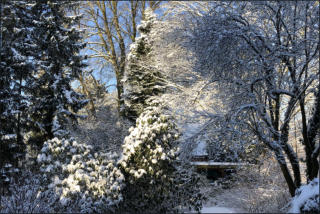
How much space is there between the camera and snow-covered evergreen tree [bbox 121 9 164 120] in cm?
1159

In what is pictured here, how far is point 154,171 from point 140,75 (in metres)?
5.63

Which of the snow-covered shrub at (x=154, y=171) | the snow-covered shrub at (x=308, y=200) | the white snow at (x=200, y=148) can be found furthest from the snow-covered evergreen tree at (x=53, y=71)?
the snow-covered shrub at (x=308, y=200)

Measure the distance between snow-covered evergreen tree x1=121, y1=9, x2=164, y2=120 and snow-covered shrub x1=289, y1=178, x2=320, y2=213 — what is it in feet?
26.4

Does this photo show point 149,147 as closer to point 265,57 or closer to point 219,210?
point 219,210

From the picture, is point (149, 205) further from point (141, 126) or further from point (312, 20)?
point (312, 20)

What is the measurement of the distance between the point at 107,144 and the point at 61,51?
14.6ft

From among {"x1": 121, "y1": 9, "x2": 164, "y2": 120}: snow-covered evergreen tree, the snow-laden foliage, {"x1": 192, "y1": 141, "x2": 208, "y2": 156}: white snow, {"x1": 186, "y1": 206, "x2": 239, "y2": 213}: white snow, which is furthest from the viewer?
{"x1": 121, "y1": 9, "x2": 164, "y2": 120}: snow-covered evergreen tree

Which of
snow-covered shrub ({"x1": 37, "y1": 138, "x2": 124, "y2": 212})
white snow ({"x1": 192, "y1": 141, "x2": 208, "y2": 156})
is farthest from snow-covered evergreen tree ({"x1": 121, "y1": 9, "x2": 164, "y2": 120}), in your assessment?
snow-covered shrub ({"x1": 37, "y1": 138, "x2": 124, "y2": 212})

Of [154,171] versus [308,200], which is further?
[154,171]

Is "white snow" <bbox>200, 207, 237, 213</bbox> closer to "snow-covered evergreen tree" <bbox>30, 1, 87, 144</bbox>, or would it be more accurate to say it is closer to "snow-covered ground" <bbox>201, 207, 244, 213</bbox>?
"snow-covered ground" <bbox>201, 207, 244, 213</bbox>

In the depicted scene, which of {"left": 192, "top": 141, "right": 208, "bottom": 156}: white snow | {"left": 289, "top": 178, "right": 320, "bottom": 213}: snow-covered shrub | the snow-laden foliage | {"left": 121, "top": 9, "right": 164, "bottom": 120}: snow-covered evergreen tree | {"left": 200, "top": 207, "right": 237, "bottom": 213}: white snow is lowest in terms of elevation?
{"left": 200, "top": 207, "right": 237, "bottom": 213}: white snow

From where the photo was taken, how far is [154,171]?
7012mm

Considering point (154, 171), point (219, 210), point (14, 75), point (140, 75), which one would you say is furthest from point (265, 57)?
point (14, 75)

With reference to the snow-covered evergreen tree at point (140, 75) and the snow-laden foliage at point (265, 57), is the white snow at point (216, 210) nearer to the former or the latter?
the snow-laden foliage at point (265, 57)
